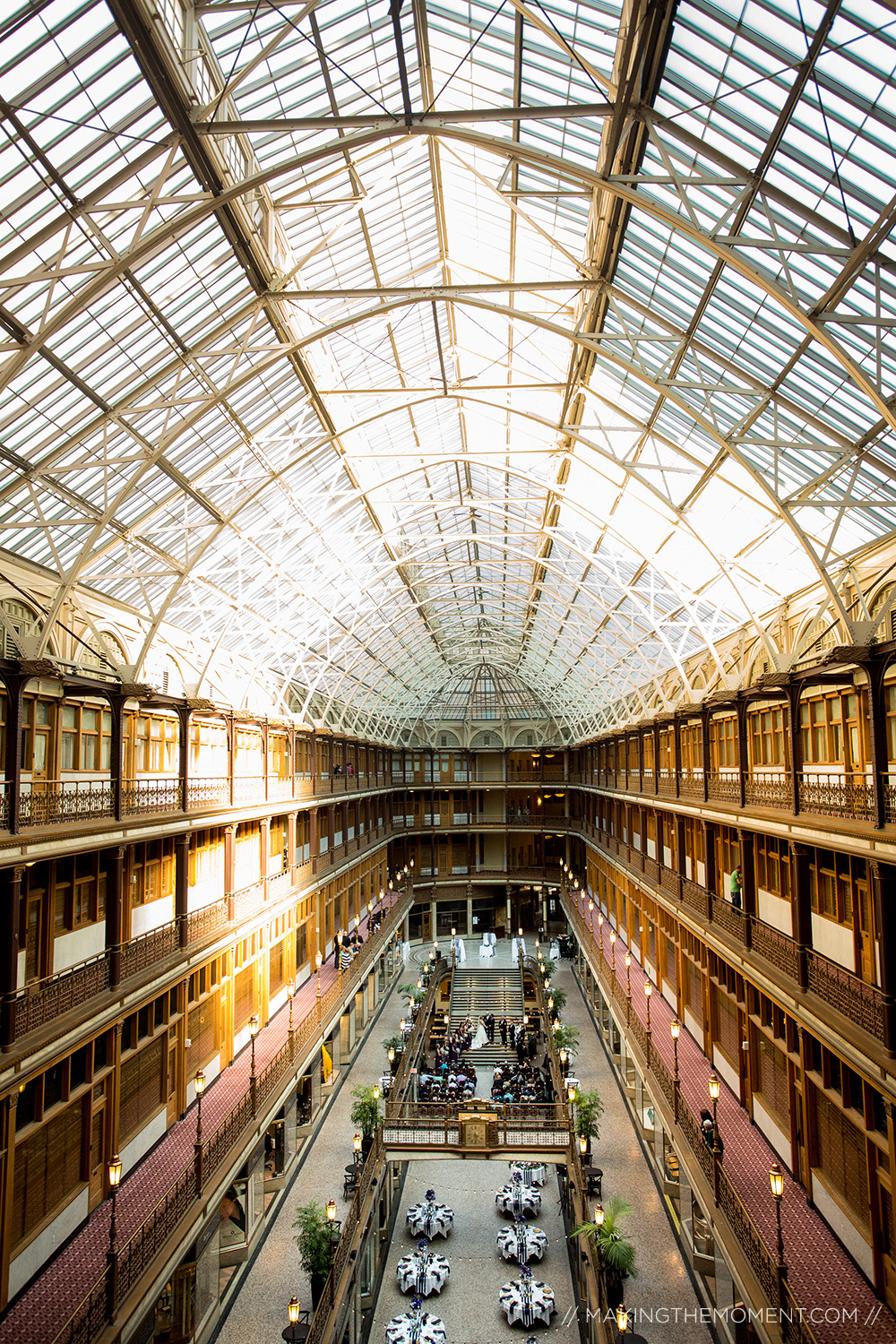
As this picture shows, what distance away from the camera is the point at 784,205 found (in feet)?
36.0

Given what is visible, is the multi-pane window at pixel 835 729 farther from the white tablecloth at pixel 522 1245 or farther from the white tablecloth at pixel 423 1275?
the white tablecloth at pixel 423 1275

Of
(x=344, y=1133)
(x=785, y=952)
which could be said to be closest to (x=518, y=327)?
(x=785, y=952)

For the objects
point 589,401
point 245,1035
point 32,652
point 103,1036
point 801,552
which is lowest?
point 245,1035

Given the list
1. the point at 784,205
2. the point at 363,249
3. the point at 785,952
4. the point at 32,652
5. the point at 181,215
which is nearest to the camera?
the point at 784,205

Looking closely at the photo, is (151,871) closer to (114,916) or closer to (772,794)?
(114,916)

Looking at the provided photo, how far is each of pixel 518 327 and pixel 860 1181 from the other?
789 inches

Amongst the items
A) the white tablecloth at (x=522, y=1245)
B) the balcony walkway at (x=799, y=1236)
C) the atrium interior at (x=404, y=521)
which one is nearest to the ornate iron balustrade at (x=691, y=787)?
the atrium interior at (x=404, y=521)

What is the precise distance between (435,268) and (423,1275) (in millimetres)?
27160

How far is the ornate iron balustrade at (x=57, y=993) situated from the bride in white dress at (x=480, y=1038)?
3167 centimetres

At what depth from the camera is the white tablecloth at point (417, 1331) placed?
763 inches

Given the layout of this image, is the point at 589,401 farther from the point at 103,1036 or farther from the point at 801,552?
A: the point at 103,1036

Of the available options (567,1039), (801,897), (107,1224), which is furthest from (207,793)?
(567,1039)

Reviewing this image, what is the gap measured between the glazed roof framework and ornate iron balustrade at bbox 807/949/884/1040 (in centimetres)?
617

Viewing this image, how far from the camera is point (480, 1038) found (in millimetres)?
46000
